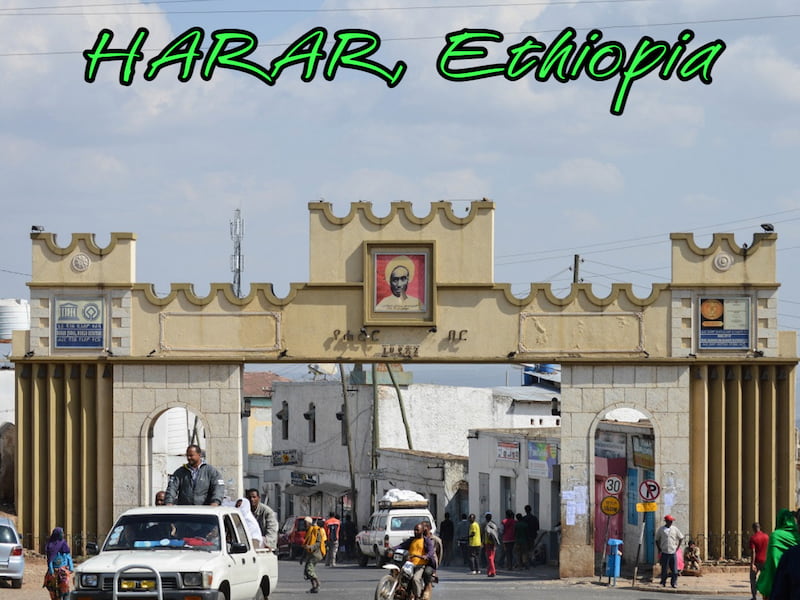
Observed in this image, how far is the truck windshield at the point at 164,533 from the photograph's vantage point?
63.5 feet

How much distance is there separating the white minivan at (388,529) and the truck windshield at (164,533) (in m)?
21.1

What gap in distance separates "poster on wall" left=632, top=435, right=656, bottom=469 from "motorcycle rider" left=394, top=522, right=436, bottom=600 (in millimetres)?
16143

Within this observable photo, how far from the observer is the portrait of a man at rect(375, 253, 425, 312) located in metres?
33.2

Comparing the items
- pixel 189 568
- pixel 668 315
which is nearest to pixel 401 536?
pixel 668 315

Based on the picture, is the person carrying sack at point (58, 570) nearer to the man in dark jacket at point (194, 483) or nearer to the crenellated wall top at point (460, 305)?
the man in dark jacket at point (194, 483)

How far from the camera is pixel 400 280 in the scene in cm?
3328

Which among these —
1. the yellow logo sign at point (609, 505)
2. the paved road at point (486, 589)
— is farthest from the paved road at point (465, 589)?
the yellow logo sign at point (609, 505)

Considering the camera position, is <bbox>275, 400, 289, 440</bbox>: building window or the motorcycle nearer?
the motorcycle

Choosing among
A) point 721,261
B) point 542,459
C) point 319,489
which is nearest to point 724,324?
point 721,261

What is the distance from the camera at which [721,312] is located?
3322 cm

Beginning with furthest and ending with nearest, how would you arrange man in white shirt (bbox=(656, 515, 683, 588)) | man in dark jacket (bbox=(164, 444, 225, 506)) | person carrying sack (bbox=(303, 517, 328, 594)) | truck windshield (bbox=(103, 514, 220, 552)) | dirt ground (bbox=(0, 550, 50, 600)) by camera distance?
man in white shirt (bbox=(656, 515, 683, 588)) < person carrying sack (bbox=(303, 517, 328, 594)) < dirt ground (bbox=(0, 550, 50, 600)) < man in dark jacket (bbox=(164, 444, 225, 506)) < truck windshield (bbox=(103, 514, 220, 552))

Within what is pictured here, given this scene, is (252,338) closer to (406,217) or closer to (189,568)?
(406,217)

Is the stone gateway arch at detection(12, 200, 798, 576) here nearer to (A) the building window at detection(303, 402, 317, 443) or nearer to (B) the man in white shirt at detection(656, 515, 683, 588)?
(B) the man in white shirt at detection(656, 515, 683, 588)

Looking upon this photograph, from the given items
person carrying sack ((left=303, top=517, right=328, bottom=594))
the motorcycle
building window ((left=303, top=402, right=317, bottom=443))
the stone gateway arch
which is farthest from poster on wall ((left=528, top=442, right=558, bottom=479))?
the motorcycle
